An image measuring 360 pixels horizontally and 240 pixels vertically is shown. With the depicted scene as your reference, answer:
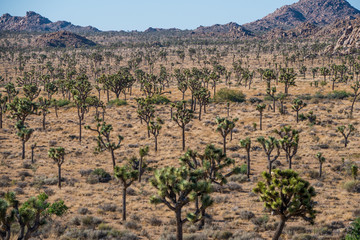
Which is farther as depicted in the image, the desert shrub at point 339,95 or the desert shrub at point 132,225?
the desert shrub at point 339,95

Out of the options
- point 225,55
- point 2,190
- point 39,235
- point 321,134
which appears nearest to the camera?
point 39,235

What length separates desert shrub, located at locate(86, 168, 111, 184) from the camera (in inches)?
1221

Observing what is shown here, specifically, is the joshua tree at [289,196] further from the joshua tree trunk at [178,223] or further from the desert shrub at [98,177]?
the desert shrub at [98,177]

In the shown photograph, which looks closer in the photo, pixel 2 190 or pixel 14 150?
pixel 2 190

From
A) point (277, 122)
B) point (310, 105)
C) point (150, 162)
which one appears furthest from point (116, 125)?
point (310, 105)

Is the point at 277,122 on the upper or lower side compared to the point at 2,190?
upper

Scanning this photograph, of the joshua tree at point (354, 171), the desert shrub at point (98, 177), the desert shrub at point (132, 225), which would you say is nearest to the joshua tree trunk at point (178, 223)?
the desert shrub at point (132, 225)

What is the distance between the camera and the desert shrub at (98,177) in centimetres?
3102

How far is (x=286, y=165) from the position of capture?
35.2 m

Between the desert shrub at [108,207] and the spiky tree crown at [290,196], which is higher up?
the spiky tree crown at [290,196]

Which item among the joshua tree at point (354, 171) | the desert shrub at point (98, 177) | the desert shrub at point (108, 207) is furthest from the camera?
the desert shrub at point (98, 177)

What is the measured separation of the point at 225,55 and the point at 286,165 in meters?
129

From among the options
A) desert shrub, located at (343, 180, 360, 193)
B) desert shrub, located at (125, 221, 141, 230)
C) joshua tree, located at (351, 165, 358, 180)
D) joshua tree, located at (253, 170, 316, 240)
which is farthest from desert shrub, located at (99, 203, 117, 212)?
joshua tree, located at (351, 165, 358, 180)

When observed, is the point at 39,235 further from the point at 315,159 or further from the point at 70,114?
the point at 70,114
